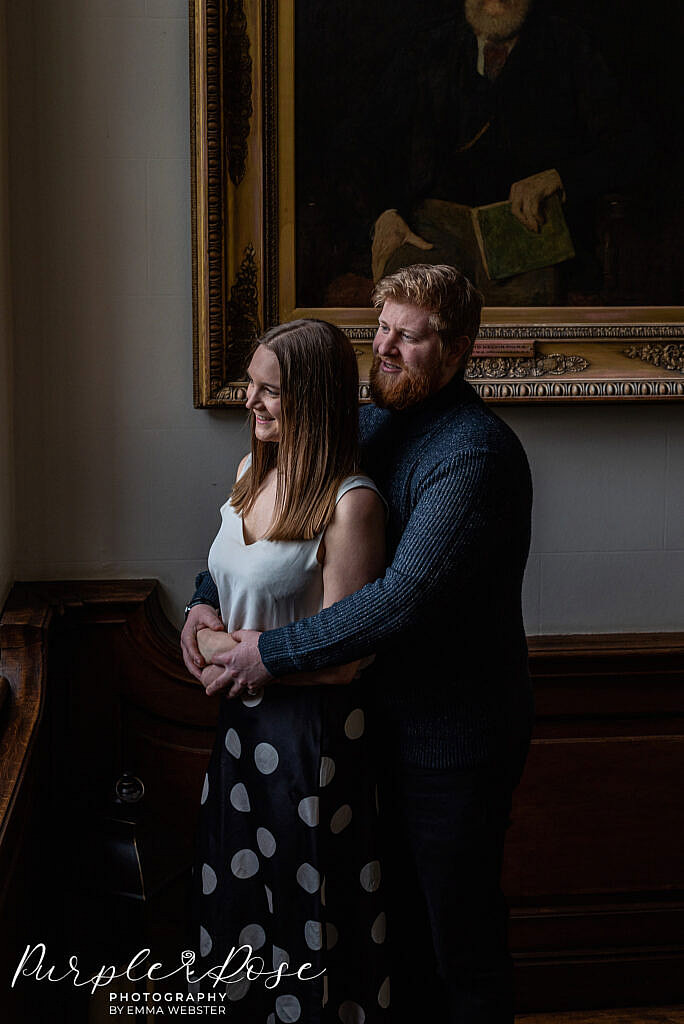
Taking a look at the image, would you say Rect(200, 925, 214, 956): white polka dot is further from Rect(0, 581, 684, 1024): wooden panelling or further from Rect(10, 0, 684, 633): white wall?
Rect(10, 0, 684, 633): white wall

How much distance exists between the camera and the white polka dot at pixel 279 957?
159 cm

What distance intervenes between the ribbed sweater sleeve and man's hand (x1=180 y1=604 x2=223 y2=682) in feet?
0.69

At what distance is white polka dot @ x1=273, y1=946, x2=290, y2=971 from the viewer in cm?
159

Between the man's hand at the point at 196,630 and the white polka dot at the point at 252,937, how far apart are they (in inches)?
16.3

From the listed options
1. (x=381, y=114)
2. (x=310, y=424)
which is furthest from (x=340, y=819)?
(x=381, y=114)

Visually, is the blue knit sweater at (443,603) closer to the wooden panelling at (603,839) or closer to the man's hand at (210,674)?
the man's hand at (210,674)

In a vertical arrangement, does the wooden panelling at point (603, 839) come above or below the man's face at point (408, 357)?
below

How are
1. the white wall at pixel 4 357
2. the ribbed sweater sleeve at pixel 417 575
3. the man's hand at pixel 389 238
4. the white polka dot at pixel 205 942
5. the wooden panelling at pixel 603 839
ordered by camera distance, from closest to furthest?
1. the ribbed sweater sleeve at pixel 417 575
2. the white polka dot at pixel 205 942
3. the white wall at pixel 4 357
4. the man's hand at pixel 389 238
5. the wooden panelling at pixel 603 839

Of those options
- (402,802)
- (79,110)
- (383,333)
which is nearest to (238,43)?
(79,110)

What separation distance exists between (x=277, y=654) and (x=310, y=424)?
1.15ft

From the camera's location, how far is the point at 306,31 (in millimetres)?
2074

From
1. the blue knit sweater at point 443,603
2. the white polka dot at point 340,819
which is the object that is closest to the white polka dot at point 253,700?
the blue knit sweater at point 443,603

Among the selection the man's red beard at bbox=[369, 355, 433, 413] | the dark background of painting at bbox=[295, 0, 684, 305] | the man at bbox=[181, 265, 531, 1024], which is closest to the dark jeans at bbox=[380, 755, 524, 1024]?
the man at bbox=[181, 265, 531, 1024]

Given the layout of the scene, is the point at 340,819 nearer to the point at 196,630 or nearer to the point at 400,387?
the point at 196,630
